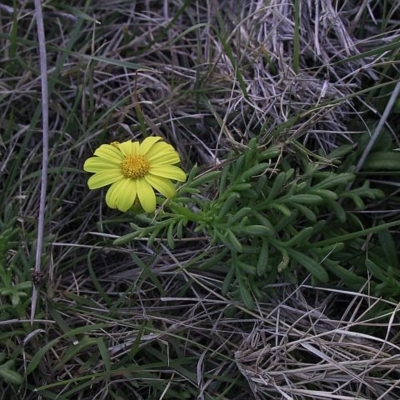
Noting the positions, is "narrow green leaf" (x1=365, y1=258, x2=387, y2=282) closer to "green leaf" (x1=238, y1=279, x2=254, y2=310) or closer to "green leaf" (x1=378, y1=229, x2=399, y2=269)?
"green leaf" (x1=378, y1=229, x2=399, y2=269)

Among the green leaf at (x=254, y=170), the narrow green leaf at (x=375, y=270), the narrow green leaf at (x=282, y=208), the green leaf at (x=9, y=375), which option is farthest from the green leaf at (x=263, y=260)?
the green leaf at (x=9, y=375)

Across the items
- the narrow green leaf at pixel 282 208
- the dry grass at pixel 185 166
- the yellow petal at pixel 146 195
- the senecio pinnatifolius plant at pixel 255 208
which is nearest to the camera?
the yellow petal at pixel 146 195

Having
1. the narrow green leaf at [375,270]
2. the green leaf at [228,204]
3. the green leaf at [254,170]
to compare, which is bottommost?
the narrow green leaf at [375,270]

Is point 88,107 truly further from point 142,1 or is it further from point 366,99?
point 366,99

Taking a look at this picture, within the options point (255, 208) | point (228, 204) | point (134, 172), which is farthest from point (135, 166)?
point (255, 208)

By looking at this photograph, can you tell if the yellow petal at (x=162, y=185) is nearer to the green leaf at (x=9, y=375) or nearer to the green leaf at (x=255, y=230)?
the green leaf at (x=255, y=230)

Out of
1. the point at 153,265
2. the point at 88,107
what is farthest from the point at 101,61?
the point at 153,265
